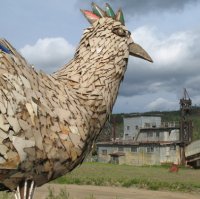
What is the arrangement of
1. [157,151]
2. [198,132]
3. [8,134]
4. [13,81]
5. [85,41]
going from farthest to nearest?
[198,132] → [157,151] → [85,41] → [13,81] → [8,134]

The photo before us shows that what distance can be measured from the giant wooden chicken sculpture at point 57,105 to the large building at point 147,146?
145 feet

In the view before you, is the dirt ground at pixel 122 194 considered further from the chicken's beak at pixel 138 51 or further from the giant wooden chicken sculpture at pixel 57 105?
the giant wooden chicken sculpture at pixel 57 105

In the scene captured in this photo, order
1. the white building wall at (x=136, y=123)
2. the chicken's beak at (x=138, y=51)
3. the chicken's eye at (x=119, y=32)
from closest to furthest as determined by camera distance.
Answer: the chicken's eye at (x=119, y=32) → the chicken's beak at (x=138, y=51) → the white building wall at (x=136, y=123)

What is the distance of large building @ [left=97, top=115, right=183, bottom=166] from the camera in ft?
161

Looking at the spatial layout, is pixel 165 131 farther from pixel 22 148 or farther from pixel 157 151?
pixel 22 148

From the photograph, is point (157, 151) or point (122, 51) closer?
point (122, 51)

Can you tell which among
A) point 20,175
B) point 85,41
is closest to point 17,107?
point 20,175

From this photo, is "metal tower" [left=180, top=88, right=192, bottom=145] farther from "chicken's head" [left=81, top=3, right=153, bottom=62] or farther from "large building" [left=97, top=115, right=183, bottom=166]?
"chicken's head" [left=81, top=3, right=153, bottom=62]

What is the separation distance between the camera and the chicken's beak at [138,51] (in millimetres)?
4758

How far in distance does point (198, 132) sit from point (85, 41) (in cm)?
7390

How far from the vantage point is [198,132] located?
76188mm

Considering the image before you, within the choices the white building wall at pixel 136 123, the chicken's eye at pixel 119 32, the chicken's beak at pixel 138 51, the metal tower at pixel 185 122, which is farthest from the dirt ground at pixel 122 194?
the white building wall at pixel 136 123

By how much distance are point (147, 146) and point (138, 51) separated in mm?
46516

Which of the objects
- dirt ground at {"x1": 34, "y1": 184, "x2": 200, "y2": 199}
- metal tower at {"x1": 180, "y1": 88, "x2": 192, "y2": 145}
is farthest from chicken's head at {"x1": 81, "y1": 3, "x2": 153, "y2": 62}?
metal tower at {"x1": 180, "y1": 88, "x2": 192, "y2": 145}
